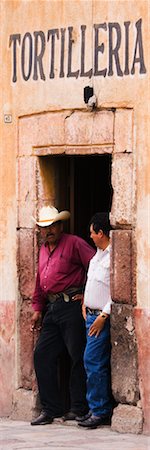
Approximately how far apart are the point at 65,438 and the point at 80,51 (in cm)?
323

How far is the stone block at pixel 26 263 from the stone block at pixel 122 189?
0.98m

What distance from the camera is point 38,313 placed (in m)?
12.1

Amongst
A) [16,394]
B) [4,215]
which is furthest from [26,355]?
[4,215]

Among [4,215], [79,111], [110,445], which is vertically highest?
[79,111]

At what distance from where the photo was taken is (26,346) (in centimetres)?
1227

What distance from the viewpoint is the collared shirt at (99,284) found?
11.6m

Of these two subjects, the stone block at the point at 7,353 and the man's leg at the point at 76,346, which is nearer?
the man's leg at the point at 76,346

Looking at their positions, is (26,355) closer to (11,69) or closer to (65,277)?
(65,277)

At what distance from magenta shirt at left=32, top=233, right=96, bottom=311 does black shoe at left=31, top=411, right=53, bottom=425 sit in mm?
1060

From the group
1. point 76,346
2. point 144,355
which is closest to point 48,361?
point 76,346

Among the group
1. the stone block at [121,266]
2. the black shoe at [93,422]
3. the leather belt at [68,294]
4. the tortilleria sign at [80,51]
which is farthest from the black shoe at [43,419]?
the tortilleria sign at [80,51]

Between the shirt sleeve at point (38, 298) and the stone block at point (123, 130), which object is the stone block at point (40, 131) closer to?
the stone block at point (123, 130)

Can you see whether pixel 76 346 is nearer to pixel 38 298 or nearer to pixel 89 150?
pixel 38 298

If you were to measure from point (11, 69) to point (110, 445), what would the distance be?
3.47m
